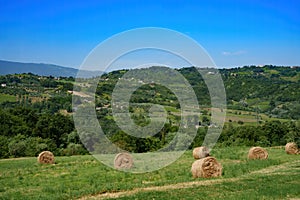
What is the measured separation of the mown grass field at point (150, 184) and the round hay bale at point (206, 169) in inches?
17.3

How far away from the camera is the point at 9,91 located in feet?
302

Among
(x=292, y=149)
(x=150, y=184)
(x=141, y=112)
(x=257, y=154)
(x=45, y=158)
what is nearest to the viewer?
(x=150, y=184)

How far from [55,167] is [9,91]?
7366 centimetres

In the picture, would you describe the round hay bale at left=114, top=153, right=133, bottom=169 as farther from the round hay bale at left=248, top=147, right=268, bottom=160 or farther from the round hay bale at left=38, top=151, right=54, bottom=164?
the round hay bale at left=248, top=147, right=268, bottom=160

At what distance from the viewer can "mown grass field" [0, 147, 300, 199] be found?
1364 centimetres

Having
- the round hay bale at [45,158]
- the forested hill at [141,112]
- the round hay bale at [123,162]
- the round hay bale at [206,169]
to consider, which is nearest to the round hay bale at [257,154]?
the forested hill at [141,112]

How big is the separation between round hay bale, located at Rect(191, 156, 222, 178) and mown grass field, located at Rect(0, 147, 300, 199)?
17.3 inches

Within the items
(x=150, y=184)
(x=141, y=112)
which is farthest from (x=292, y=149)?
(x=150, y=184)

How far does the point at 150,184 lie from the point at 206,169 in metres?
3.34

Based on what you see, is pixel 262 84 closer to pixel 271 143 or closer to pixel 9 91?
pixel 271 143

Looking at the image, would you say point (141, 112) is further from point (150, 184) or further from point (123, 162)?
point (150, 184)

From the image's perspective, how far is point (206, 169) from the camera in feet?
59.4

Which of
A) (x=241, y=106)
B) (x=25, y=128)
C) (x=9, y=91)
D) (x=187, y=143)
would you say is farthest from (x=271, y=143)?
(x=9, y=91)

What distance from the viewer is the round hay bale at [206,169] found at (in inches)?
709
